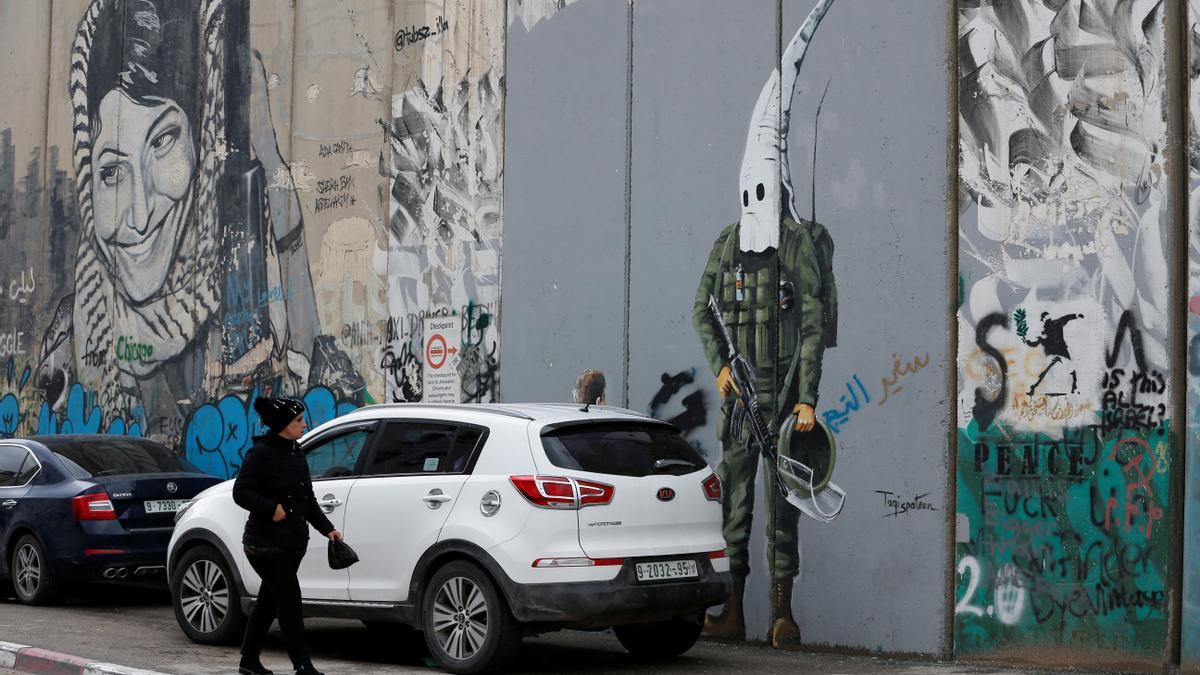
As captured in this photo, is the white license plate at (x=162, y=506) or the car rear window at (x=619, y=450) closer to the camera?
the car rear window at (x=619, y=450)

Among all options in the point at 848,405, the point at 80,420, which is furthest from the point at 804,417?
the point at 80,420

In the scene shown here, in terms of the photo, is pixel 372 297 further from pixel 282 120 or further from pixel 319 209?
pixel 282 120

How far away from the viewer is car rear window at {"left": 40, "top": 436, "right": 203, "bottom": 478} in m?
13.3

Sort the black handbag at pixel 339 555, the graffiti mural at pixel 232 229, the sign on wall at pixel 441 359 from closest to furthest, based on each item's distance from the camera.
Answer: the black handbag at pixel 339 555
the sign on wall at pixel 441 359
the graffiti mural at pixel 232 229

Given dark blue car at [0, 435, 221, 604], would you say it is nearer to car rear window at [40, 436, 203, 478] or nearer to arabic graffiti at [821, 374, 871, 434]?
car rear window at [40, 436, 203, 478]

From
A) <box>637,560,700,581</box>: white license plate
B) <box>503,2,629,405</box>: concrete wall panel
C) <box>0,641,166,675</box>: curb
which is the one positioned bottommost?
<box>0,641,166,675</box>: curb

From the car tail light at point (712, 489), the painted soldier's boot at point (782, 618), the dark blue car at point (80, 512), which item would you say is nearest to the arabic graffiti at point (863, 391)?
the painted soldier's boot at point (782, 618)

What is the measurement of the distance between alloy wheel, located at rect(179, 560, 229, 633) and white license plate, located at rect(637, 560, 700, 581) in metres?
3.28

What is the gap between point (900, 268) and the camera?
1044 centimetres

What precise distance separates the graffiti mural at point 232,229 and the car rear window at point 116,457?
1.76 metres

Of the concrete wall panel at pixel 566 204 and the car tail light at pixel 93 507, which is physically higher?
the concrete wall panel at pixel 566 204

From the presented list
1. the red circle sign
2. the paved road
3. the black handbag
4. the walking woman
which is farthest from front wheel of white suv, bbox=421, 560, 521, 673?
the red circle sign

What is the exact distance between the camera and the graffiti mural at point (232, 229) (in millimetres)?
14117

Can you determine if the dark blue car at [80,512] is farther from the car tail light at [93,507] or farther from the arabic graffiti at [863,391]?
the arabic graffiti at [863,391]
